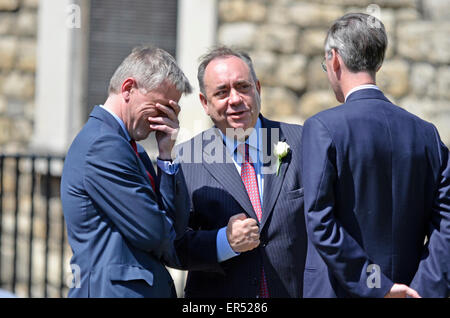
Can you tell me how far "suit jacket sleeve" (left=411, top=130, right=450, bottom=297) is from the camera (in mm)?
2607

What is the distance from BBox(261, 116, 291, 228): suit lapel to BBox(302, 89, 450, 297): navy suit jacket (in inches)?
15.5

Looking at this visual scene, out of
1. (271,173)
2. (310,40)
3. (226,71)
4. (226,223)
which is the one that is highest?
(310,40)

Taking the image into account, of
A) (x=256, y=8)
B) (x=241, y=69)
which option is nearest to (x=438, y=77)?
(x=256, y=8)

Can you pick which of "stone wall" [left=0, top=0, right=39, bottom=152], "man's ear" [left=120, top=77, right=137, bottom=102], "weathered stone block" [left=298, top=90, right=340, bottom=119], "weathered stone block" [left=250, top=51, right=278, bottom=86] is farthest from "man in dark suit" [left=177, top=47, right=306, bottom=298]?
"stone wall" [left=0, top=0, right=39, bottom=152]

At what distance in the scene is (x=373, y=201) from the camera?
2592 millimetres

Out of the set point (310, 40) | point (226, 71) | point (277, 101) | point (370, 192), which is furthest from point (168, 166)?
point (310, 40)

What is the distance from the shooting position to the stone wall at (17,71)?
21.0ft

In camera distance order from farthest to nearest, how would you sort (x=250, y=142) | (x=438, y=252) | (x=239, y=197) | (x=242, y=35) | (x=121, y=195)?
(x=242, y=35) < (x=250, y=142) < (x=239, y=197) < (x=438, y=252) < (x=121, y=195)

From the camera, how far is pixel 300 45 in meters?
6.17

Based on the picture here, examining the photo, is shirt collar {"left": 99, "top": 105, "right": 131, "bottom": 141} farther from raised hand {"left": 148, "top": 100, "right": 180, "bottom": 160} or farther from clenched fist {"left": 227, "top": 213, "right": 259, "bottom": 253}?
clenched fist {"left": 227, "top": 213, "right": 259, "bottom": 253}

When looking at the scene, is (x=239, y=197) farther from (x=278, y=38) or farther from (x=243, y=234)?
(x=278, y=38)

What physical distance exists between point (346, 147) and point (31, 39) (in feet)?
15.2

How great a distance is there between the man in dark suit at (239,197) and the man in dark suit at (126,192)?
0.28 metres

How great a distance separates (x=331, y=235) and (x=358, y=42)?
2.57ft
